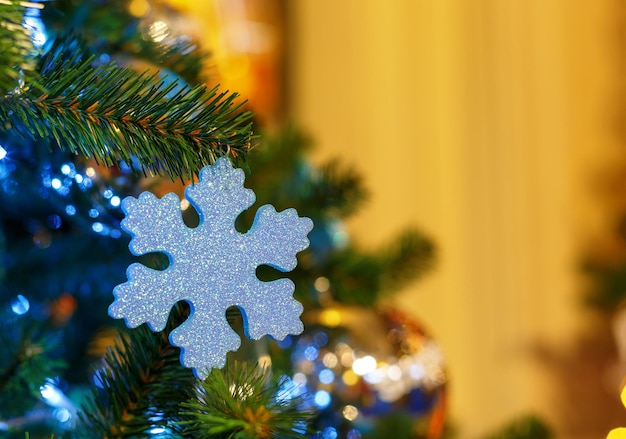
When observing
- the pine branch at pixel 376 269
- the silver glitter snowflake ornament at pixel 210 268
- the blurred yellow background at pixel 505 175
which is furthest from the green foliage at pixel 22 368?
the blurred yellow background at pixel 505 175

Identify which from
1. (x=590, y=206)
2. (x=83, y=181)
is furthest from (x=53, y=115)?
(x=590, y=206)

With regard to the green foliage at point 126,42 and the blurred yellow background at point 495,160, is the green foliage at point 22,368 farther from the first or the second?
the blurred yellow background at point 495,160

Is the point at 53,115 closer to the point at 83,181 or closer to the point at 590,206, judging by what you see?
the point at 83,181

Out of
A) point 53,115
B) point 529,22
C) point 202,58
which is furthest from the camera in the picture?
point 529,22

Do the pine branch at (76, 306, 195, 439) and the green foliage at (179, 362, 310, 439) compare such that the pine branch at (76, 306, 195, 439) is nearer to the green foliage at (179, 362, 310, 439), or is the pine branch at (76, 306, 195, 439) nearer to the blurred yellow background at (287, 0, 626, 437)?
the green foliage at (179, 362, 310, 439)

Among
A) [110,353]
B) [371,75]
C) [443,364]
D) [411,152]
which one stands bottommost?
[411,152]

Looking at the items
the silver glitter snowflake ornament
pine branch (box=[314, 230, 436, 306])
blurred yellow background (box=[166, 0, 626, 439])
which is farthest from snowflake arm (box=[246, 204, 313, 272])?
blurred yellow background (box=[166, 0, 626, 439])

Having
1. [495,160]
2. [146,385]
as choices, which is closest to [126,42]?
[146,385]
